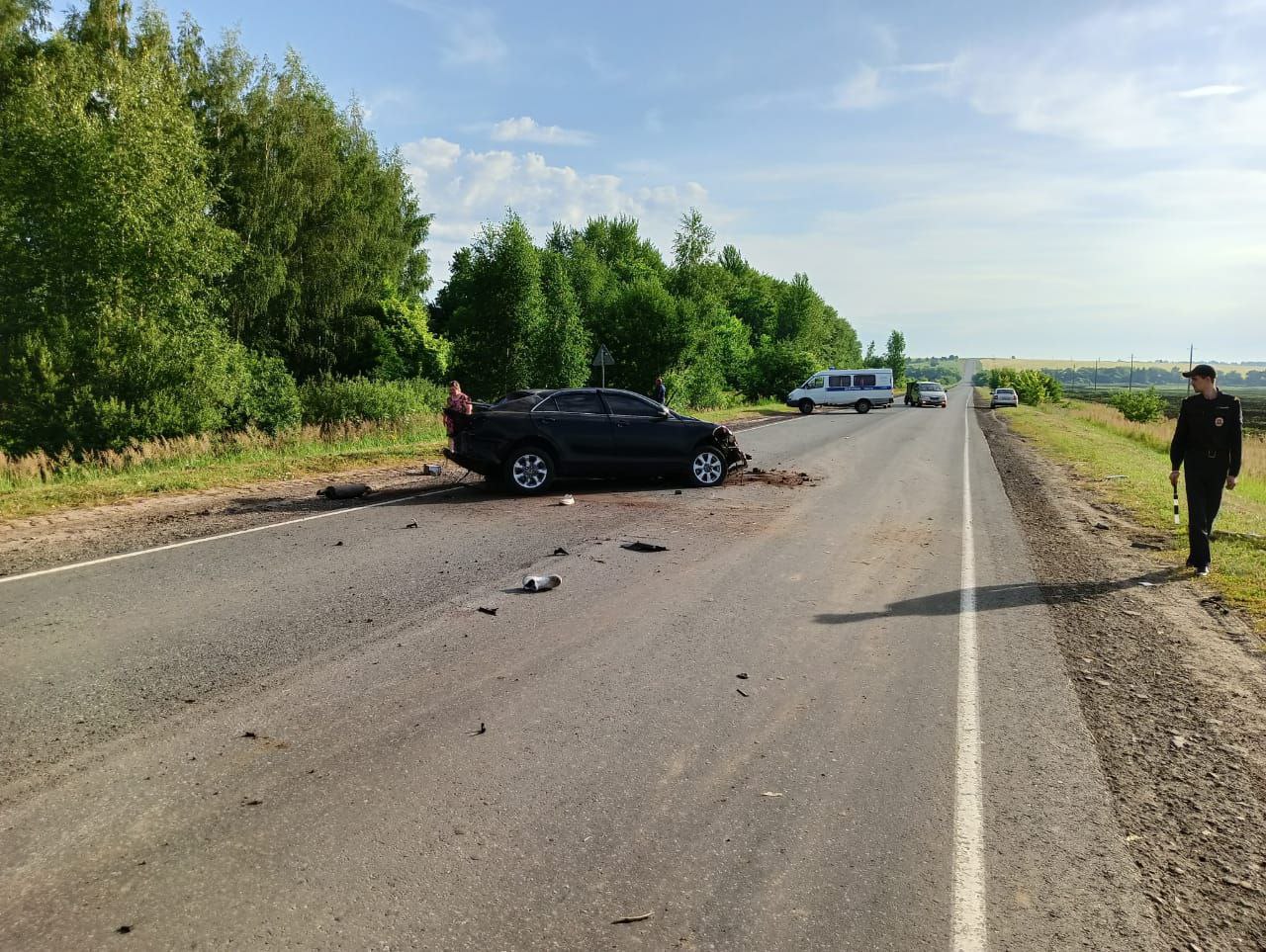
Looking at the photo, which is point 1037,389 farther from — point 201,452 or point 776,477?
point 201,452

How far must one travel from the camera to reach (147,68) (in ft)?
80.3

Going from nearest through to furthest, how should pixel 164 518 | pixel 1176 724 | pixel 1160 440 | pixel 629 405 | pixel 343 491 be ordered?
pixel 1176 724, pixel 164 518, pixel 343 491, pixel 629 405, pixel 1160 440

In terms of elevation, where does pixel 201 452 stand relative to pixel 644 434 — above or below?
below

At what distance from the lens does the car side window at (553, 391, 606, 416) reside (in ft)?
43.2

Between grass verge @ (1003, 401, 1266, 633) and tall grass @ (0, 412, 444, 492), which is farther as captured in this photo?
tall grass @ (0, 412, 444, 492)

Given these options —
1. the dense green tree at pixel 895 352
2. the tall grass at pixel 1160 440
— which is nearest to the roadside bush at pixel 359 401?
the tall grass at pixel 1160 440

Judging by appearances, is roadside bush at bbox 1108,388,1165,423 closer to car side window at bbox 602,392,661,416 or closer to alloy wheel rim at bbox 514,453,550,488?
car side window at bbox 602,392,661,416

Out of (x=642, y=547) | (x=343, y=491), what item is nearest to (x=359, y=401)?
(x=343, y=491)

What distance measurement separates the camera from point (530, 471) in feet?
42.7

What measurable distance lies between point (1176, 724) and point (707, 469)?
986 centimetres

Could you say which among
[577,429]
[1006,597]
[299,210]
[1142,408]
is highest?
[299,210]

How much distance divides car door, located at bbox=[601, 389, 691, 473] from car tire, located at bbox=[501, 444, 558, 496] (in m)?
1.24

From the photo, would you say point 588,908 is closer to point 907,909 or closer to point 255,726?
point 907,909

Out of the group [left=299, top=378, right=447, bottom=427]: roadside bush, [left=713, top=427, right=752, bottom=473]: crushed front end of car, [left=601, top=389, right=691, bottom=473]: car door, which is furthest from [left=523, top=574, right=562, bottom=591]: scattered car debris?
[left=299, top=378, right=447, bottom=427]: roadside bush
